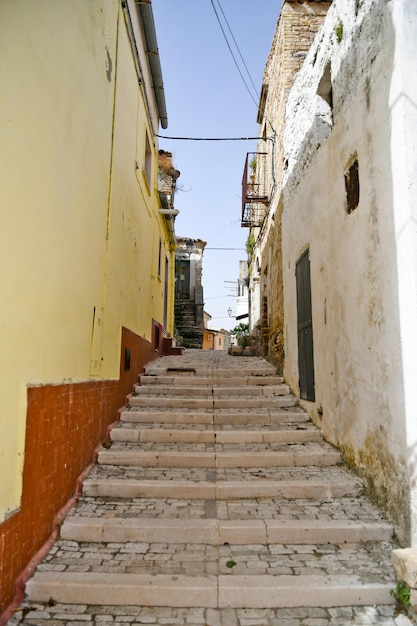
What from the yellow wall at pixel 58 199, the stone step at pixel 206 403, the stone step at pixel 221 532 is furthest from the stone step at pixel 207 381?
the stone step at pixel 221 532

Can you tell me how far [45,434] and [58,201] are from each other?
1.99m

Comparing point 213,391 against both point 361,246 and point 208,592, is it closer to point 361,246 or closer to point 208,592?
point 361,246

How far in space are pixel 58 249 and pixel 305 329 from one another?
12.7 ft

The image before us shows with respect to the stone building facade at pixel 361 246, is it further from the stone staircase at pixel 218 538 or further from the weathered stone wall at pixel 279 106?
the weathered stone wall at pixel 279 106

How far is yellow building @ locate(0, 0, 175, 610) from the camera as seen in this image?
8.91 ft

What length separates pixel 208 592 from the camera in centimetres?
291

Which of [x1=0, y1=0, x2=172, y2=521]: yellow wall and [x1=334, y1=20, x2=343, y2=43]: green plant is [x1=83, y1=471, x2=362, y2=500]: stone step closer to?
[x1=0, y1=0, x2=172, y2=521]: yellow wall

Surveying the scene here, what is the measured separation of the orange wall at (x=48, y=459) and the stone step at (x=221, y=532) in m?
0.36

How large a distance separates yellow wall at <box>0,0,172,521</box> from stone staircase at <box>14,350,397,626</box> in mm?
942

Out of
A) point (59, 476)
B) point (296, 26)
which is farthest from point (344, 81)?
point (59, 476)

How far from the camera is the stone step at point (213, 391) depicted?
22.0ft

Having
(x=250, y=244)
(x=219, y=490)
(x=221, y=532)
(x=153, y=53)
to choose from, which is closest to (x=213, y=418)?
(x=219, y=490)

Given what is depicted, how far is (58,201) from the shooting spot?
349 centimetres

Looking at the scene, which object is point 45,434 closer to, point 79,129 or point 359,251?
point 79,129
